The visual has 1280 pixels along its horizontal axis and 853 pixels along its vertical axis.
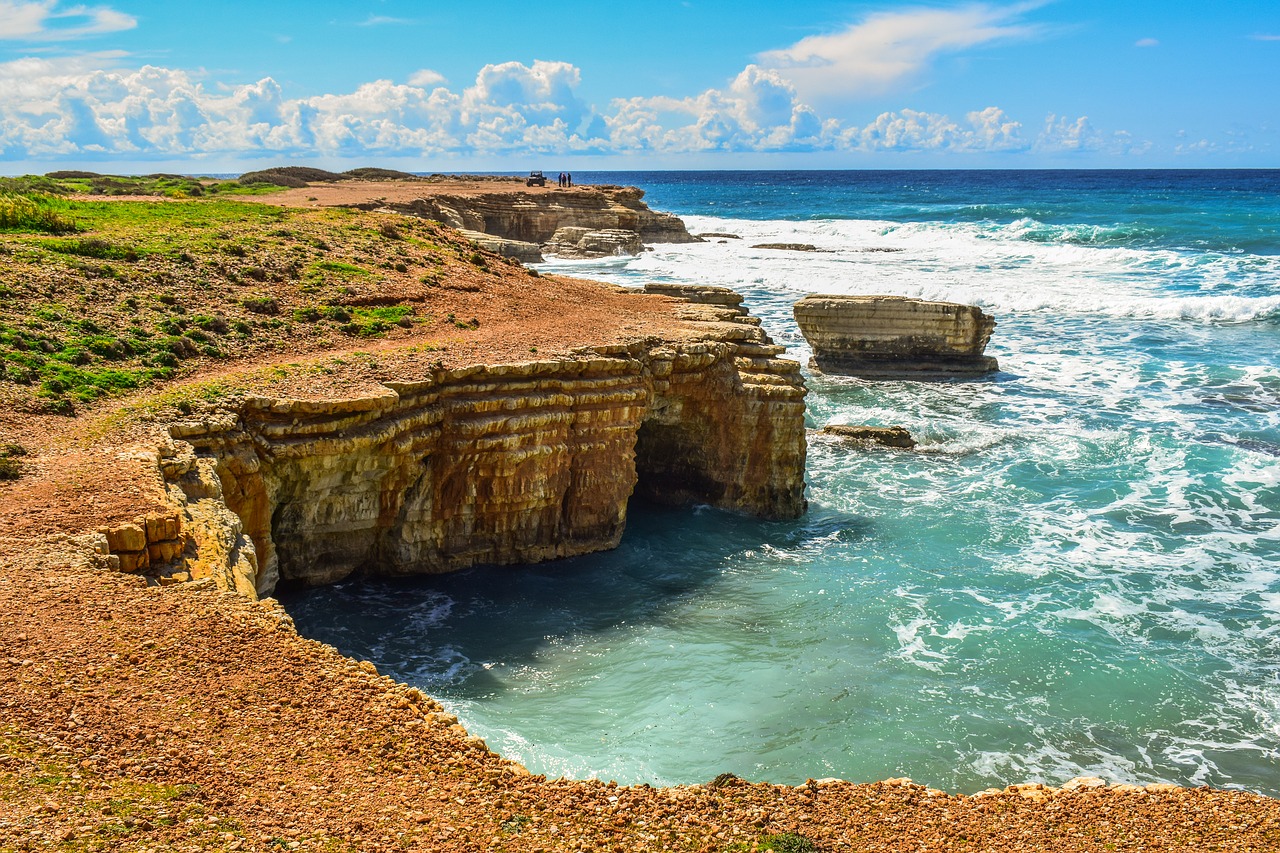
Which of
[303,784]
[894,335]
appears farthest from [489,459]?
[894,335]

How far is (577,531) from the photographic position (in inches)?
659

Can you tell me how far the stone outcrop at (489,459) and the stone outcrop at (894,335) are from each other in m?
→ 9.51

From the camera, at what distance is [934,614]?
15039 millimetres

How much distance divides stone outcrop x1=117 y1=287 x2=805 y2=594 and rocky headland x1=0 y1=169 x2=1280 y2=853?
1.9 inches

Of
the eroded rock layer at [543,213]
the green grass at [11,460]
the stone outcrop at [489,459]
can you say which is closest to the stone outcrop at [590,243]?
the eroded rock layer at [543,213]

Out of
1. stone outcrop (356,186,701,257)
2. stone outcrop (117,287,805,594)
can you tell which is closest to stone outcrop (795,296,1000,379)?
stone outcrop (117,287,805,594)

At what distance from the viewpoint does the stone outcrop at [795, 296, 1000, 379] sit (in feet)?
92.2

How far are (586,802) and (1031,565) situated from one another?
1191 centimetres

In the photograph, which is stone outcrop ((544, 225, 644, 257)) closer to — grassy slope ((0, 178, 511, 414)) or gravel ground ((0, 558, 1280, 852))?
grassy slope ((0, 178, 511, 414))

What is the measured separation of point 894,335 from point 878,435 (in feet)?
19.7

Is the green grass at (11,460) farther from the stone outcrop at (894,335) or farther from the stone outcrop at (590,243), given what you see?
the stone outcrop at (590,243)

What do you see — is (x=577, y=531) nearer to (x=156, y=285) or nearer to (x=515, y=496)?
(x=515, y=496)

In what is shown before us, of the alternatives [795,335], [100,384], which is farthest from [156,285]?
[795,335]

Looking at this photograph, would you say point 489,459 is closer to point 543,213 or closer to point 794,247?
point 543,213
